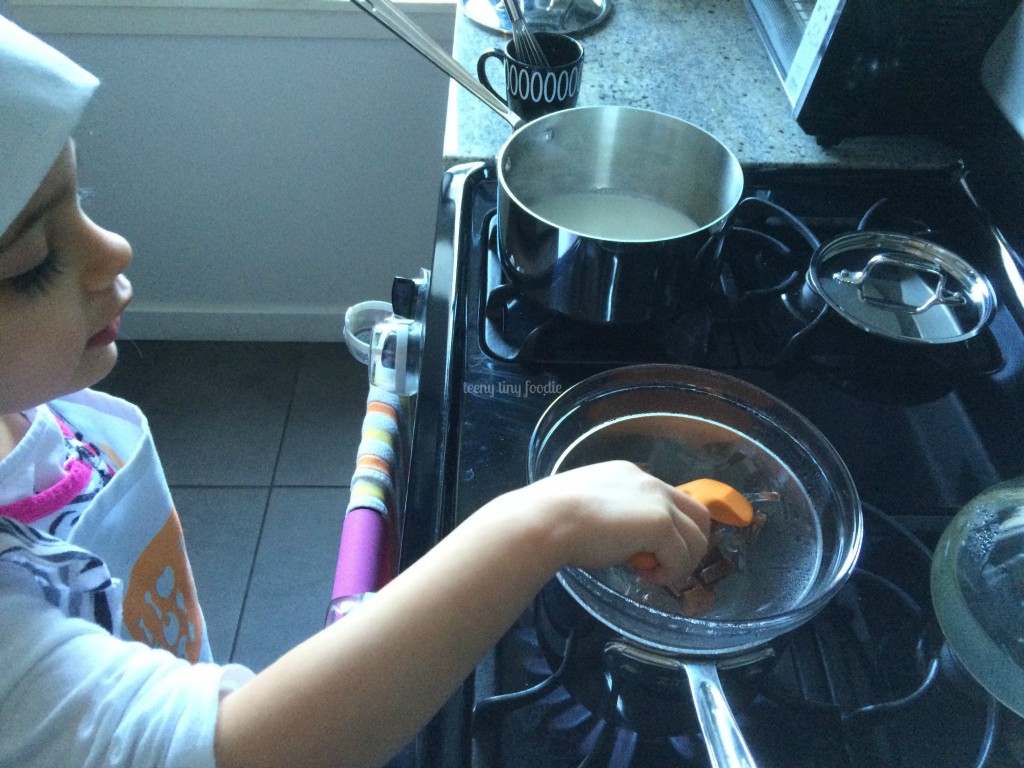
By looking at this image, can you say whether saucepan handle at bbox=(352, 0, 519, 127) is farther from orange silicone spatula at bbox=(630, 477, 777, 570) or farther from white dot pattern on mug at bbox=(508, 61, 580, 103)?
orange silicone spatula at bbox=(630, 477, 777, 570)

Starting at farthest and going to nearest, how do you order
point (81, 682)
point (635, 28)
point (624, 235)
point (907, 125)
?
1. point (635, 28)
2. point (907, 125)
3. point (624, 235)
4. point (81, 682)

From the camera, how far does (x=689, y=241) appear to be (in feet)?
1.80

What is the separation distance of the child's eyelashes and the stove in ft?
0.78

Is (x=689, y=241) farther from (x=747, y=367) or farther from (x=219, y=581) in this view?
(x=219, y=581)

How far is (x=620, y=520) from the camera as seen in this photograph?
439 millimetres

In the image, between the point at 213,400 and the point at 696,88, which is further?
the point at 213,400

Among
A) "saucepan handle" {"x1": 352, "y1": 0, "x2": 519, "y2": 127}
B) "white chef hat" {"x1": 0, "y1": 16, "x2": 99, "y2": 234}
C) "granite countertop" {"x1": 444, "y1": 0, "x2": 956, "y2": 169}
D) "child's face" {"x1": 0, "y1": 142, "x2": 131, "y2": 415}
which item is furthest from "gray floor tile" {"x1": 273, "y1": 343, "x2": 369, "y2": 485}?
"white chef hat" {"x1": 0, "y1": 16, "x2": 99, "y2": 234}

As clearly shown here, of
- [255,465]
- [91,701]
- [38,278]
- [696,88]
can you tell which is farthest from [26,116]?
[255,465]

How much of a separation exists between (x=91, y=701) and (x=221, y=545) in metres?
1.02

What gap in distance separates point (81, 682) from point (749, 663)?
0.35m

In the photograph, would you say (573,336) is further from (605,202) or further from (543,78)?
(543,78)

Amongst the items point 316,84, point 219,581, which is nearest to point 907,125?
point 316,84

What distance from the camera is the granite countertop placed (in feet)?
2.64

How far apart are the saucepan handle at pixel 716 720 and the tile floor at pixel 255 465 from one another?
945 millimetres
